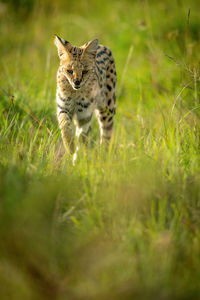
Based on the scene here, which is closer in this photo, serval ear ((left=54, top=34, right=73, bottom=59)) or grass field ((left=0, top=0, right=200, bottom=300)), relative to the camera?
grass field ((left=0, top=0, right=200, bottom=300))

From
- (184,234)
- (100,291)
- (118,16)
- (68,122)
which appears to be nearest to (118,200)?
(184,234)

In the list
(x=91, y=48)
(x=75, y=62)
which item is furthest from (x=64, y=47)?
(x=91, y=48)

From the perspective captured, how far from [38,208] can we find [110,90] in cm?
321

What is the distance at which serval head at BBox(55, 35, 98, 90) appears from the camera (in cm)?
401

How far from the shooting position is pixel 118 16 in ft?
30.5

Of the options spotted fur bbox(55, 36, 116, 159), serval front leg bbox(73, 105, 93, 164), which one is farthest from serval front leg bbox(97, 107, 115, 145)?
serval front leg bbox(73, 105, 93, 164)

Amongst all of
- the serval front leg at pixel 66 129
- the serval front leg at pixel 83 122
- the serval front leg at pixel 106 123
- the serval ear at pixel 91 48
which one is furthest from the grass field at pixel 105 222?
the serval front leg at pixel 106 123

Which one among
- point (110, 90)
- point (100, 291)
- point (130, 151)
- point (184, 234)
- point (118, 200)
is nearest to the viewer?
point (100, 291)

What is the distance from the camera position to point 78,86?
4.02m

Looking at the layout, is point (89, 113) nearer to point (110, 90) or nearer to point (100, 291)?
point (110, 90)

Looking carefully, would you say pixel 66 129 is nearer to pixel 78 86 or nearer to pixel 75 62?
pixel 78 86

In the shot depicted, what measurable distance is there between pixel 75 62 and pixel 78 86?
231 mm

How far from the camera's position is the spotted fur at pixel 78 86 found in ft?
13.2

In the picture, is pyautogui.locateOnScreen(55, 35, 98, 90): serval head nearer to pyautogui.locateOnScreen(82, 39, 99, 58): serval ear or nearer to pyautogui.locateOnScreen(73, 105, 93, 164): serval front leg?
pyautogui.locateOnScreen(82, 39, 99, 58): serval ear
